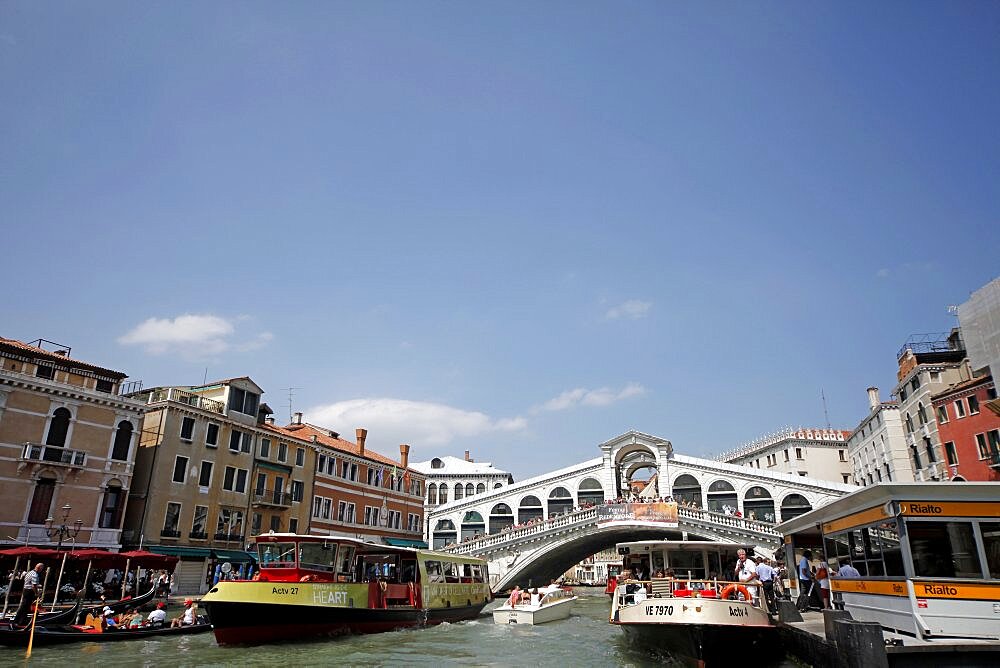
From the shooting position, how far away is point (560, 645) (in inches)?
715

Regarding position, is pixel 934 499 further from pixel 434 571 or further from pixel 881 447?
pixel 881 447

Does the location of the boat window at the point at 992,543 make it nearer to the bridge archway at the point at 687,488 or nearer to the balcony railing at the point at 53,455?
the balcony railing at the point at 53,455

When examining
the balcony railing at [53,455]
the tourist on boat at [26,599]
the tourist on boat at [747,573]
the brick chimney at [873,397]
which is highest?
the brick chimney at [873,397]

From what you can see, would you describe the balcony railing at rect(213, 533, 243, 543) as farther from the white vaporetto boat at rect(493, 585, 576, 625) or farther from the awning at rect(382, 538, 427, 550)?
the white vaporetto boat at rect(493, 585, 576, 625)

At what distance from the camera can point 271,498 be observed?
99.0ft

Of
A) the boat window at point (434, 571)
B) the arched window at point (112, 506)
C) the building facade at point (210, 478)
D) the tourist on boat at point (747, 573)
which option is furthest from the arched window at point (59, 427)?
the tourist on boat at point (747, 573)

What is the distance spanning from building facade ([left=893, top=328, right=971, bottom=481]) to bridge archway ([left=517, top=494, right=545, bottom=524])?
70.7ft

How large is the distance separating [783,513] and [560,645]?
85.2 ft

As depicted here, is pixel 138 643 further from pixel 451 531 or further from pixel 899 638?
pixel 451 531

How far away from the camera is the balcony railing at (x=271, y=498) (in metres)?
29.5

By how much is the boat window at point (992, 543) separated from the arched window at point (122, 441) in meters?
25.5

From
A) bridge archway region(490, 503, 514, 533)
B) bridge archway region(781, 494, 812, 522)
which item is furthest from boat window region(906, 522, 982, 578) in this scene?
bridge archway region(490, 503, 514, 533)

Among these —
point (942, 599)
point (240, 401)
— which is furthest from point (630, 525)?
point (942, 599)

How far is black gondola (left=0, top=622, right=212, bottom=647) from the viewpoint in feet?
46.5
